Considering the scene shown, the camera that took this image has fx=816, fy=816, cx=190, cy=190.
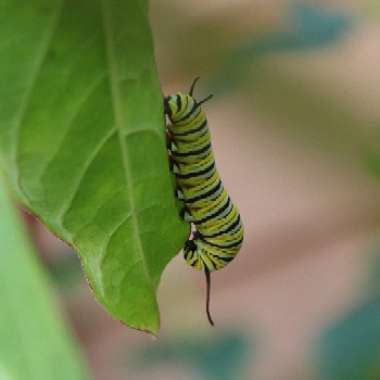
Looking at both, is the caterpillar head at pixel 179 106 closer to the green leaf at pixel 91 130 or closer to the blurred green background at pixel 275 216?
the green leaf at pixel 91 130

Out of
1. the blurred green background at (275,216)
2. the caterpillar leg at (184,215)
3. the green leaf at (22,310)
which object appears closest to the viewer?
the green leaf at (22,310)

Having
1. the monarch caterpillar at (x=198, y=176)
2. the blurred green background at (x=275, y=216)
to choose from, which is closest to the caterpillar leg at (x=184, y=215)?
the monarch caterpillar at (x=198, y=176)

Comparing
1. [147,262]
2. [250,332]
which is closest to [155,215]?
[147,262]

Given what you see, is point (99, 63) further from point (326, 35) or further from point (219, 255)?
point (326, 35)

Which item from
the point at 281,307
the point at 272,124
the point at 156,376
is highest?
the point at 272,124

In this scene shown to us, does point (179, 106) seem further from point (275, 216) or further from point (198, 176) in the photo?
point (275, 216)

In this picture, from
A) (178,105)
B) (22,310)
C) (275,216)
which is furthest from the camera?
(275,216)

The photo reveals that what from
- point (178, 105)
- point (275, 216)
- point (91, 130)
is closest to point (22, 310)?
point (91, 130)
